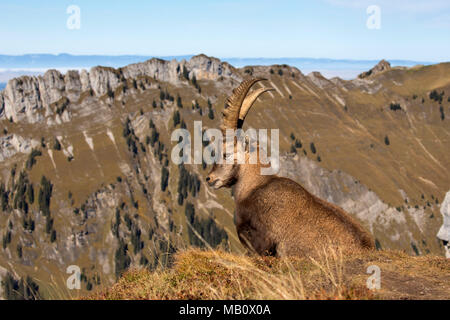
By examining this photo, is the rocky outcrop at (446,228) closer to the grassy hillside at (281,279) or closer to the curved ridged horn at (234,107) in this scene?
the curved ridged horn at (234,107)

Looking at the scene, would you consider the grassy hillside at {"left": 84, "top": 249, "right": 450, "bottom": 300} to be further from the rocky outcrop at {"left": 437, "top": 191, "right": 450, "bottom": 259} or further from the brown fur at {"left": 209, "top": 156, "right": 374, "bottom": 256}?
the rocky outcrop at {"left": 437, "top": 191, "right": 450, "bottom": 259}

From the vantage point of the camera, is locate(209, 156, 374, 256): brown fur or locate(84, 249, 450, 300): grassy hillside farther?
locate(209, 156, 374, 256): brown fur

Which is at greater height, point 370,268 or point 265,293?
point 265,293

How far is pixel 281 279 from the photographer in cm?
1070

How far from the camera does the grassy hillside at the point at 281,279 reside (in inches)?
381

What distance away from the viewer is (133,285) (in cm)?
1243

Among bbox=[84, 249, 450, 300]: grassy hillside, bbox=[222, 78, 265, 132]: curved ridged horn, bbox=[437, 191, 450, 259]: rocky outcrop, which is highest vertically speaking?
bbox=[222, 78, 265, 132]: curved ridged horn

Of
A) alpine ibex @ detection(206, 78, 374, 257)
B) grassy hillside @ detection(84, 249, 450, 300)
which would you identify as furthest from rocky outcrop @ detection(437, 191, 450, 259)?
grassy hillside @ detection(84, 249, 450, 300)

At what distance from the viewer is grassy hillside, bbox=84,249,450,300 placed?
381 inches

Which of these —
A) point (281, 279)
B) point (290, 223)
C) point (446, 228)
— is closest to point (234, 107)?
point (290, 223)

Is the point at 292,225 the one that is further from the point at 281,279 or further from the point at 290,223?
the point at 281,279
